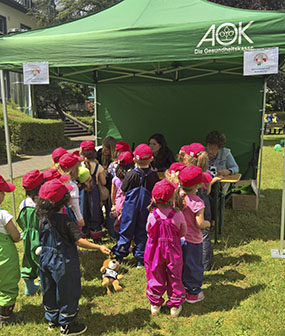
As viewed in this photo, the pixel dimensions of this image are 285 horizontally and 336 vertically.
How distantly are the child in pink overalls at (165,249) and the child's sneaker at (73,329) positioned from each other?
654 millimetres

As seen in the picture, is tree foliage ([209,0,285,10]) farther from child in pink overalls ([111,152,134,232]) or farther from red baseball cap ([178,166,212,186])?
red baseball cap ([178,166,212,186])

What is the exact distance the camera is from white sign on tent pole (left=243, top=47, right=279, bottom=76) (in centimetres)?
330

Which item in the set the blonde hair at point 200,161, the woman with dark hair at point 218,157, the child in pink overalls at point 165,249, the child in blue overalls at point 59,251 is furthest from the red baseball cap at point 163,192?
the woman with dark hair at point 218,157

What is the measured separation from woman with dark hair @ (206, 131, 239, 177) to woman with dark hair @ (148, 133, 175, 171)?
668 millimetres

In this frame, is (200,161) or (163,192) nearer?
(163,192)

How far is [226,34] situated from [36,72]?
2460mm

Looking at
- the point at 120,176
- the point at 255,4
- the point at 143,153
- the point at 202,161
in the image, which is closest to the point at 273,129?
the point at 255,4

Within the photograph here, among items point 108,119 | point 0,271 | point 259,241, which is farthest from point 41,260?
point 108,119

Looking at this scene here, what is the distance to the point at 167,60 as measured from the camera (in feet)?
12.2

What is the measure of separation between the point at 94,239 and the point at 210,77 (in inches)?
176

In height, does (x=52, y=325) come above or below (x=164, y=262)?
below

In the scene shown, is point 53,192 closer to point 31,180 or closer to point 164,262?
point 31,180

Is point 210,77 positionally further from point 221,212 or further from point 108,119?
point 221,212

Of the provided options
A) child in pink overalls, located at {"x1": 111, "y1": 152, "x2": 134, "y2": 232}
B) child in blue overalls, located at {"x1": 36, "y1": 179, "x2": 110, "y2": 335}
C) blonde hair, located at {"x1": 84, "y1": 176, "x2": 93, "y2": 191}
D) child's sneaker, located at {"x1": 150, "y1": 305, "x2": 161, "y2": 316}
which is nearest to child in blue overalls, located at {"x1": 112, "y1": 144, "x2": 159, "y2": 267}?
child in pink overalls, located at {"x1": 111, "y1": 152, "x2": 134, "y2": 232}
